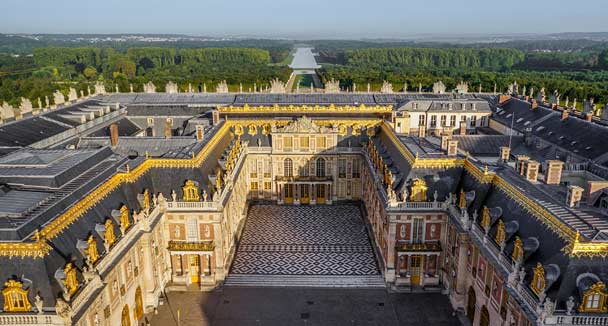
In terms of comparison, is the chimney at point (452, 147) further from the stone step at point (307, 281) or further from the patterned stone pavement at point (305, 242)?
the patterned stone pavement at point (305, 242)

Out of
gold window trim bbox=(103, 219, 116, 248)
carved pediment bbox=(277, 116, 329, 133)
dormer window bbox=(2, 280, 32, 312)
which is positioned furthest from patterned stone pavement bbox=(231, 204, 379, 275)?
dormer window bbox=(2, 280, 32, 312)

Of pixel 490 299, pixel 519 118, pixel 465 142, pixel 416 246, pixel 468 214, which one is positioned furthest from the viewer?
pixel 519 118

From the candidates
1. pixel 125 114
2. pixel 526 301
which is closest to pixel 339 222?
pixel 526 301

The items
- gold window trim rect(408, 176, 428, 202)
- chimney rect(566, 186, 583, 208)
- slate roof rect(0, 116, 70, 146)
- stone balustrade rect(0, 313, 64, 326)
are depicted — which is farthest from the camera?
slate roof rect(0, 116, 70, 146)

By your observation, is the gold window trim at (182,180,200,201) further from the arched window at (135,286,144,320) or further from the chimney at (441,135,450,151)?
the chimney at (441,135,450,151)

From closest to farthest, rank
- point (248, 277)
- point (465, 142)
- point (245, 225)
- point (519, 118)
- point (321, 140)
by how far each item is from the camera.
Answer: point (248, 277) → point (465, 142) → point (245, 225) → point (321, 140) → point (519, 118)

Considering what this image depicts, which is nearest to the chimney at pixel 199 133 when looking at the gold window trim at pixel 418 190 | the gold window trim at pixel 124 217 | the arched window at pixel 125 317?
the gold window trim at pixel 124 217

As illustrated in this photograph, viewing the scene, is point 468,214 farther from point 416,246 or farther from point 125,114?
point 125,114
